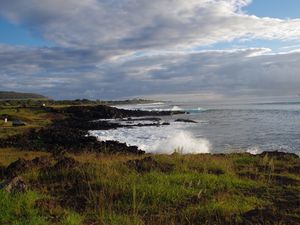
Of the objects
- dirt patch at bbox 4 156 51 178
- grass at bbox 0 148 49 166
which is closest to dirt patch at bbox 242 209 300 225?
dirt patch at bbox 4 156 51 178

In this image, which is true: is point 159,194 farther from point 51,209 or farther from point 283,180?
point 283,180

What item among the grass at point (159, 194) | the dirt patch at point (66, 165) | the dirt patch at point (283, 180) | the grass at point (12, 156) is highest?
the dirt patch at point (66, 165)

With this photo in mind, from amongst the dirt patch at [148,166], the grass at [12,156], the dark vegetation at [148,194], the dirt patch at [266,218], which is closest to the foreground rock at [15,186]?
the dark vegetation at [148,194]

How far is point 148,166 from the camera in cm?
1006

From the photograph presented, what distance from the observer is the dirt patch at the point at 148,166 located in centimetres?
982

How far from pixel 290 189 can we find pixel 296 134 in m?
24.5

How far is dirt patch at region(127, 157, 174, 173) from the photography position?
32.2ft

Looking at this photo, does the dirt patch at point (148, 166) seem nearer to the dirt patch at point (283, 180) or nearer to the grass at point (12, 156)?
the dirt patch at point (283, 180)

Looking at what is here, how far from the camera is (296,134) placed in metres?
31.4

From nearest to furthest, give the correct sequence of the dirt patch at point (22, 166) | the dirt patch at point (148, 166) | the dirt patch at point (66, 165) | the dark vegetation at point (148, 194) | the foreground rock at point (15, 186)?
the dark vegetation at point (148, 194) → the foreground rock at point (15, 186) → the dirt patch at point (148, 166) → the dirt patch at point (66, 165) → the dirt patch at point (22, 166)

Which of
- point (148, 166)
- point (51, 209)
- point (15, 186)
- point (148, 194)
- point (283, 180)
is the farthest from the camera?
point (148, 166)

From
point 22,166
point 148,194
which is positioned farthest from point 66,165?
point 148,194

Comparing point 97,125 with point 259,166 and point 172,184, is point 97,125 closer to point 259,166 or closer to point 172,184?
point 259,166

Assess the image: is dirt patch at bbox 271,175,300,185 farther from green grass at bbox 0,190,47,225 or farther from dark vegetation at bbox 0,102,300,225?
green grass at bbox 0,190,47,225
